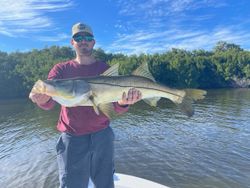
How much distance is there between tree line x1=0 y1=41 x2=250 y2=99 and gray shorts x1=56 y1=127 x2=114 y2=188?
5552 centimetres

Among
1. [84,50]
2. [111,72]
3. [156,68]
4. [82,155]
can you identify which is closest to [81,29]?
[84,50]

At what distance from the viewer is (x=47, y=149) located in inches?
679

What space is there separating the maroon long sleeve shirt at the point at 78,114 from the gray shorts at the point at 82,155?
105mm

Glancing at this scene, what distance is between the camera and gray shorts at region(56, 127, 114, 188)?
4.54 m

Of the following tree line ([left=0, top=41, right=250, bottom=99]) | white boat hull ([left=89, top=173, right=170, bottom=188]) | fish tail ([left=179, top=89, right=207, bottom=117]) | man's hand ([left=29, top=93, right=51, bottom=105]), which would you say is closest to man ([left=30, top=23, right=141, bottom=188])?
man's hand ([left=29, top=93, right=51, bottom=105])

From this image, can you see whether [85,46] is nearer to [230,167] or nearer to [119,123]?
[230,167]

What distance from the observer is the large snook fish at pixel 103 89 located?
3936 mm

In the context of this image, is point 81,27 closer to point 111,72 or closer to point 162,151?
point 111,72

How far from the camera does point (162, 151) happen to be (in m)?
15.7

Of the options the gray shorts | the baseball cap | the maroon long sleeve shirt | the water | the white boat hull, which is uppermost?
the baseball cap

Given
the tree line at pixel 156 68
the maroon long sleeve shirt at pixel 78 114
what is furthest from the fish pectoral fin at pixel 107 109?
the tree line at pixel 156 68

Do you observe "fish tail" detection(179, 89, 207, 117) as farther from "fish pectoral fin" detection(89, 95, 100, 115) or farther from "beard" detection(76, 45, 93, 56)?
"beard" detection(76, 45, 93, 56)

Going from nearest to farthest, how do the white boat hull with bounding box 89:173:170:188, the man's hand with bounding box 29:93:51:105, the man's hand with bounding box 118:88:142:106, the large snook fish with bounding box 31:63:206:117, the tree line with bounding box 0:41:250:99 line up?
the large snook fish with bounding box 31:63:206:117, the man's hand with bounding box 29:93:51:105, the man's hand with bounding box 118:88:142:106, the white boat hull with bounding box 89:173:170:188, the tree line with bounding box 0:41:250:99

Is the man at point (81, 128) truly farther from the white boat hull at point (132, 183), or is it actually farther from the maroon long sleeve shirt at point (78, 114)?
the white boat hull at point (132, 183)
